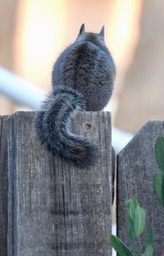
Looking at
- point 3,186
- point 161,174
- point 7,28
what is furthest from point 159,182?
point 7,28

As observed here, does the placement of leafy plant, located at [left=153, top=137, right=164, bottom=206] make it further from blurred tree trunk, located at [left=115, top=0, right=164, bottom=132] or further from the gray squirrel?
blurred tree trunk, located at [left=115, top=0, right=164, bottom=132]

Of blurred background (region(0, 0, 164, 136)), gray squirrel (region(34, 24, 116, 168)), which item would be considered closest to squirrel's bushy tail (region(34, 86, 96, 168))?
gray squirrel (region(34, 24, 116, 168))

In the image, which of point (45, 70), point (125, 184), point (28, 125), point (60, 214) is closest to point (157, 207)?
point (125, 184)

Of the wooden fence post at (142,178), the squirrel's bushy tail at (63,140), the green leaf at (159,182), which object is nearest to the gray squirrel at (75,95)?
the squirrel's bushy tail at (63,140)

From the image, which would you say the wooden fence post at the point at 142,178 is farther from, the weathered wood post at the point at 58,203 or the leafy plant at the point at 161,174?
the leafy plant at the point at 161,174

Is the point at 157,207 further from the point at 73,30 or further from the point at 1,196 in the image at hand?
the point at 73,30

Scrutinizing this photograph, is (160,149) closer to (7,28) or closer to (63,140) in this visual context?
(63,140)
